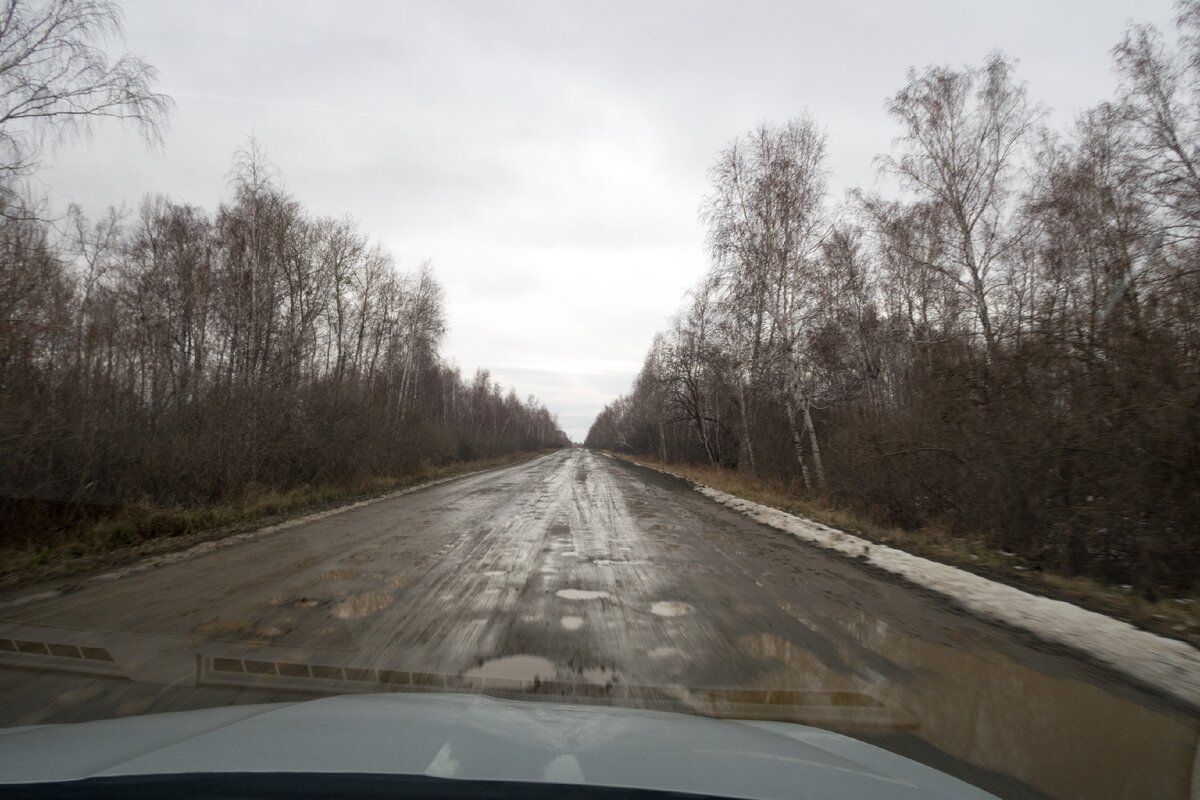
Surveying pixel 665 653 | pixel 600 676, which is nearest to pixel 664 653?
pixel 665 653

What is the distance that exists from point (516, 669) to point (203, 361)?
763 inches

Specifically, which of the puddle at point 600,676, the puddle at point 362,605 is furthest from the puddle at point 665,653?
the puddle at point 362,605

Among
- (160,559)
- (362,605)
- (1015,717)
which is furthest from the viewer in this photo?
(160,559)

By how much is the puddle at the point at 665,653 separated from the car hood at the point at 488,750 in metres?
1.69

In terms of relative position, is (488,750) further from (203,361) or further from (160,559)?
(203,361)

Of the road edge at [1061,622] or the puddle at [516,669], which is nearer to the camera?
the puddle at [516,669]

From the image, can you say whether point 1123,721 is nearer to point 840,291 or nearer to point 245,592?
point 245,592

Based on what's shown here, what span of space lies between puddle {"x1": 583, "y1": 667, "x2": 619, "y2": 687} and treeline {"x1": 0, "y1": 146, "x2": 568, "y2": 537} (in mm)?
9863

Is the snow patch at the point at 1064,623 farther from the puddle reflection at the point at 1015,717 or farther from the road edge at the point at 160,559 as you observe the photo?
the road edge at the point at 160,559

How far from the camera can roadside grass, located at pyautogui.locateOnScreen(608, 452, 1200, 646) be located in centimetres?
609

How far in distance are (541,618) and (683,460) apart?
1663 inches

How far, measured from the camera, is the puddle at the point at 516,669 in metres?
4.29

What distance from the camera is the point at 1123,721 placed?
12.3 ft

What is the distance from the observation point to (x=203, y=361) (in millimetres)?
19531
